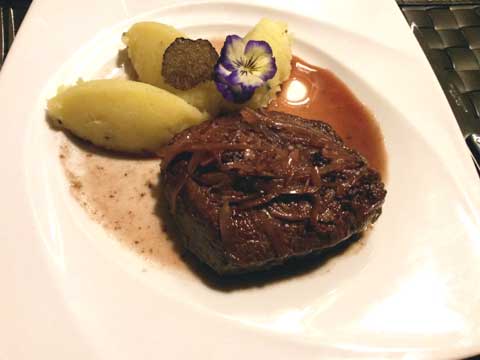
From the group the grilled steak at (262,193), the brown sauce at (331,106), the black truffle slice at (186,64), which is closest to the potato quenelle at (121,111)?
the black truffle slice at (186,64)

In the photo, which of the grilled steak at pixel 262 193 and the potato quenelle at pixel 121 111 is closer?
the grilled steak at pixel 262 193

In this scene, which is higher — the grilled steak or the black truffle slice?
the black truffle slice

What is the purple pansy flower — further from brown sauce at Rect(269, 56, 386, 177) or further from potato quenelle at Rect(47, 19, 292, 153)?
brown sauce at Rect(269, 56, 386, 177)

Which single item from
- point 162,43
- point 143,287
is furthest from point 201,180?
point 162,43

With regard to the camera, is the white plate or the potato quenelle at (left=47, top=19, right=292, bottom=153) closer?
the white plate

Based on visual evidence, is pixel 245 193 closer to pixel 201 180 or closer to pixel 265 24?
pixel 201 180

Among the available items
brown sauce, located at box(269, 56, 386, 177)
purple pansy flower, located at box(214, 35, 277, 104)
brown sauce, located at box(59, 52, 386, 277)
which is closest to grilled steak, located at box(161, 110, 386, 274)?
brown sauce, located at box(59, 52, 386, 277)

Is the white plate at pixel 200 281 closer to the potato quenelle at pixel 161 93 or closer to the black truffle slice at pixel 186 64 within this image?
the potato quenelle at pixel 161 93
